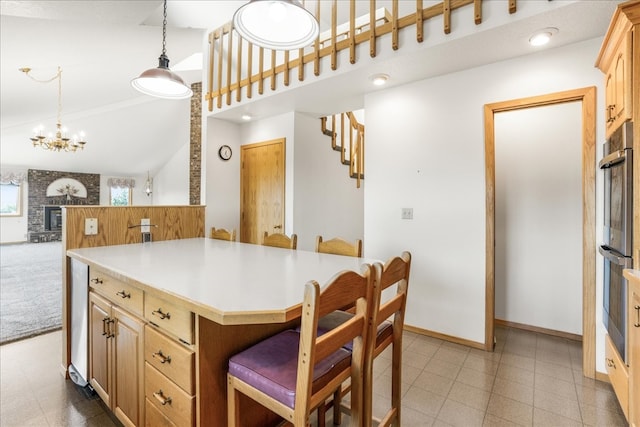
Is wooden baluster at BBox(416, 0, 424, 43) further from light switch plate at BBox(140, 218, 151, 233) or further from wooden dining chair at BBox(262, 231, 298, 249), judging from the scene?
light switch plate at BBox(140, 218, 151, 233)

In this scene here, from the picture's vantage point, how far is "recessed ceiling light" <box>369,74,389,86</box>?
2877 millimetres

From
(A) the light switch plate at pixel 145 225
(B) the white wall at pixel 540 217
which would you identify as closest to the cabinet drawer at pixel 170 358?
(A) the light switch plate at pixel 145 225

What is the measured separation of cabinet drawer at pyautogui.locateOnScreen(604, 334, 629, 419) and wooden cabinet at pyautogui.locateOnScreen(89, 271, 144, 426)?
240 cm

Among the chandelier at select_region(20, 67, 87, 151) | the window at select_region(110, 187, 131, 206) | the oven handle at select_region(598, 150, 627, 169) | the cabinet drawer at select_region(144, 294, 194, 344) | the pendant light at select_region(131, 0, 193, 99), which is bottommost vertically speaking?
the cabinet drawer at select_region(144, 294, 194, 344)

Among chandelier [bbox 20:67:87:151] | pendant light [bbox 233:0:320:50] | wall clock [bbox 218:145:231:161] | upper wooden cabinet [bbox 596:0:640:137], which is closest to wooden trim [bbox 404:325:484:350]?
upper wooden cabinet [bbox 596:0:640:137]

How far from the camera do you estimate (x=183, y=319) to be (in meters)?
1.16

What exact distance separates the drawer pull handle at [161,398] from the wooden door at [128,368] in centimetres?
17

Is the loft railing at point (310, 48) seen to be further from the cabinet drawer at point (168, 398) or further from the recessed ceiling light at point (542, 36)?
the cabinet drawer at point (168, 398)

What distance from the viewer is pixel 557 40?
226 centimetres

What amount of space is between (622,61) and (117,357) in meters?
3.13

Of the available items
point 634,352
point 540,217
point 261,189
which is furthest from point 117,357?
point 540,217

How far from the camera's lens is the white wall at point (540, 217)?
2.96 m

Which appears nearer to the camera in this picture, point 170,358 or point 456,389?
point 170,358

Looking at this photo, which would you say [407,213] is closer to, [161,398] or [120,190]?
[161,398]
